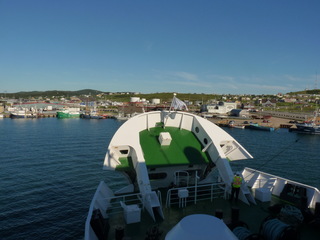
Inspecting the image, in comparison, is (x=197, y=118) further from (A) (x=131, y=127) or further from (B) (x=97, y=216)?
(B) (x=97, y=216)

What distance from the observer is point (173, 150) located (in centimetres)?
1192

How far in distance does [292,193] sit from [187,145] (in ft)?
18.0

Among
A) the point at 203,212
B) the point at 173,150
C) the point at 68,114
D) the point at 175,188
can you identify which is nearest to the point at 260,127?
the point at 173,150

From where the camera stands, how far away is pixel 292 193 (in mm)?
10320

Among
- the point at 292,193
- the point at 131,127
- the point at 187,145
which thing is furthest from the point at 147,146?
the point at 292,193

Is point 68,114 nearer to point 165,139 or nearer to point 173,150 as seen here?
point 165,139

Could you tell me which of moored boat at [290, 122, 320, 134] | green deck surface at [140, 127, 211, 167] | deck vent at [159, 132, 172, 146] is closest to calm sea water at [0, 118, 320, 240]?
green deck surface at [140, 127, 211, 167]

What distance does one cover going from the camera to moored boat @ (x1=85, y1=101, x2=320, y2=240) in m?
7.73

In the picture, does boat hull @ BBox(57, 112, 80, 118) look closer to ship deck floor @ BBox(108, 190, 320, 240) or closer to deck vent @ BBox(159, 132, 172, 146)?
deck vent @ BBox(159, 132, 172, 146)

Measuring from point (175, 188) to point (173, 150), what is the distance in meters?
2.64

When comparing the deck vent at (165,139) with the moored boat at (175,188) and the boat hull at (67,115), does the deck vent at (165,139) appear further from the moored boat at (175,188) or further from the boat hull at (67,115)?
the boat hull at (67,115)

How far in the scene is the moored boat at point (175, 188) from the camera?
7730 millimetres

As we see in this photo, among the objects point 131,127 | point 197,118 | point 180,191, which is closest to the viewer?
point 180,191

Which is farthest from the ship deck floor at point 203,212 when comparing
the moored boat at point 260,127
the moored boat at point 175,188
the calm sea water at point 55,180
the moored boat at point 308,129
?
the moored boat at point 308,129
